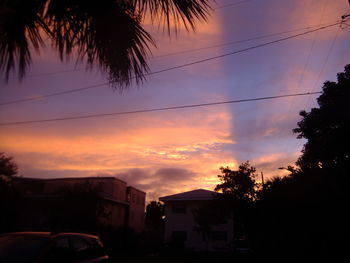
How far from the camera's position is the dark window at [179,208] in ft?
121

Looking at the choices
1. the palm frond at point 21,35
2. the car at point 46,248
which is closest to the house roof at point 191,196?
the car at point 46,248

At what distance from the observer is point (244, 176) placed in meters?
34.0

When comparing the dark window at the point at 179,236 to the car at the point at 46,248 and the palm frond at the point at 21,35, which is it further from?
the palm frond at the point at 21,35

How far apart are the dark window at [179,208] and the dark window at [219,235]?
408 cm

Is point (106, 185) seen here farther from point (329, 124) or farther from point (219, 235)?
point (329, 124)

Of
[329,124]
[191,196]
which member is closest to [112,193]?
[191,196]

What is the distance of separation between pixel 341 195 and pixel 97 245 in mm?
6825

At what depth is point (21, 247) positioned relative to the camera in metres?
5.82

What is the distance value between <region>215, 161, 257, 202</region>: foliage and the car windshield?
1082 inches

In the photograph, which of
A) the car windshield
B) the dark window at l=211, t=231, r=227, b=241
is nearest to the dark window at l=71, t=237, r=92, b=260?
the car windshield

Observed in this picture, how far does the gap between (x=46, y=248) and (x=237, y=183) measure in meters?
29.2

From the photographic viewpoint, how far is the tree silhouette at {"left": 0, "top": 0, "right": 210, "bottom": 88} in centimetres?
346

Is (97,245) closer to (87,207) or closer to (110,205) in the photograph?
(87,207)

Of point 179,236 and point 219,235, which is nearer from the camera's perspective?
point 219,235
